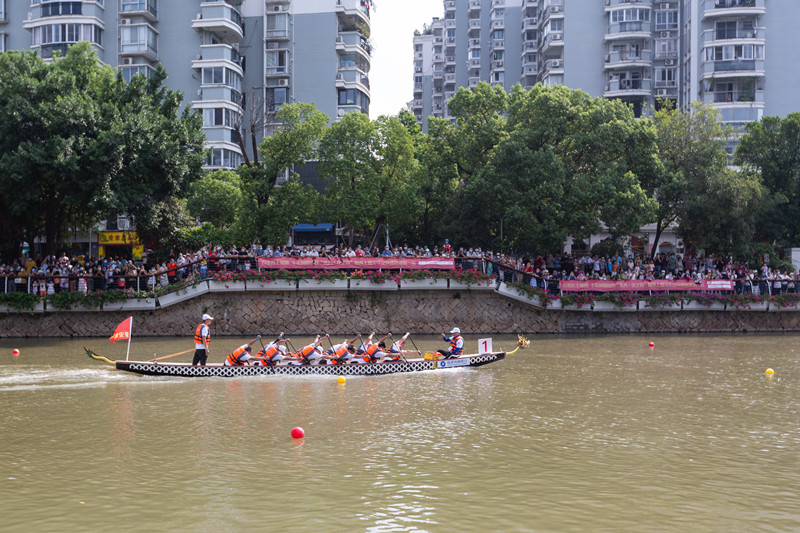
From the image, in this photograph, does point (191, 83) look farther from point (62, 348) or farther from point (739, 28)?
point (739, 28)

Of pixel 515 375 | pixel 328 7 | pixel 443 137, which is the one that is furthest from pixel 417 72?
pixel 515 375

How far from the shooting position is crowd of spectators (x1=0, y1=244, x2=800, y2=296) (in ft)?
118

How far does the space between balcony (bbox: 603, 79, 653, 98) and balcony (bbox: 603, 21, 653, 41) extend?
4117 mm

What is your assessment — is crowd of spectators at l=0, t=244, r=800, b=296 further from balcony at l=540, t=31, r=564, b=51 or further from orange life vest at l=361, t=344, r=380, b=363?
balcony at l=540, t=31, r=564, b=51

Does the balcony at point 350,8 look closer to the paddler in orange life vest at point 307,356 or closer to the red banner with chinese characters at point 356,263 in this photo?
the red banner with chinese characters at point 356,263

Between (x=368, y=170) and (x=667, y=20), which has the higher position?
(x=667, y=20)

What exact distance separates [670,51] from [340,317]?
52966mm

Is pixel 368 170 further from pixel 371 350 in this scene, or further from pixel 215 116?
pixel 371 350

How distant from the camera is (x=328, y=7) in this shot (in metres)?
66.1

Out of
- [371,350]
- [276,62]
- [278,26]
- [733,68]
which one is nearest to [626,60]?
[733,68]

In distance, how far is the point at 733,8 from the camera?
61875 mm

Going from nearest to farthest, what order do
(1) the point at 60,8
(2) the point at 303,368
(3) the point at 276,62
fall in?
(2) the point at 303,368
(1) the point at 60,8
(3) the point at 276,62

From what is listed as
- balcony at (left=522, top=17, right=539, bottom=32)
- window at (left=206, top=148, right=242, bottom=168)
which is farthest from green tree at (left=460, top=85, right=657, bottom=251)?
balcony at (left=522, top=17, right=539, bottom=32)

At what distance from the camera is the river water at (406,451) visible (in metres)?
11.6
